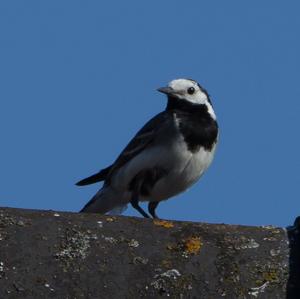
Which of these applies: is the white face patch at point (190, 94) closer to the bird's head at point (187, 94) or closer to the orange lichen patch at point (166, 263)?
the bird's head at point (187, 94)

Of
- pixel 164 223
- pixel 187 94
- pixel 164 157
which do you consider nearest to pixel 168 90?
pixel 187 94

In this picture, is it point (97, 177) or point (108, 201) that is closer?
point (108, 201)

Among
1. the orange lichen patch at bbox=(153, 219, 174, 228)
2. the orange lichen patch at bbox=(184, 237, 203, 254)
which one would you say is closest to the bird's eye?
the orange lichen patch at bbox=(153, 219, 174, 228)

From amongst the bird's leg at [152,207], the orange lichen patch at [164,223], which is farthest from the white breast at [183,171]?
the orange lichen patch at [164,223]

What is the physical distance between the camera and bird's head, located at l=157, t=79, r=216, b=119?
34.6 ft

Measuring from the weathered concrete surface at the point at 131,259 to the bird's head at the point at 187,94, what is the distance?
5547mm

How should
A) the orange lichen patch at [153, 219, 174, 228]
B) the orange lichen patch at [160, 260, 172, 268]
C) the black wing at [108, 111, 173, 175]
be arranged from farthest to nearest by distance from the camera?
the black wing at [108, 111, 173, 175] → the orange lichen patch at [153, 219, 174, 228] → the orange lichen patch at [160, 260, 172, 268]

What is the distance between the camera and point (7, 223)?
4766mm

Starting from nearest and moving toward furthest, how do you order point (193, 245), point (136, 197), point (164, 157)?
1. point (193, 245)
2. point (164, 157)
3. point (136, 197)

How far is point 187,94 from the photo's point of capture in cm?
1059

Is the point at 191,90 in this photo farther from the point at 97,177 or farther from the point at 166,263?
the point at 166,263

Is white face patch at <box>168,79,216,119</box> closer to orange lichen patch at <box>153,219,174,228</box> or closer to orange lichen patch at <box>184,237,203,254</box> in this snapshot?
orange lichen patch at <box>153,219,174,228</box>

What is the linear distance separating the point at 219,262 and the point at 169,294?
33cm

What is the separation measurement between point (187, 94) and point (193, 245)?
5.78 m
